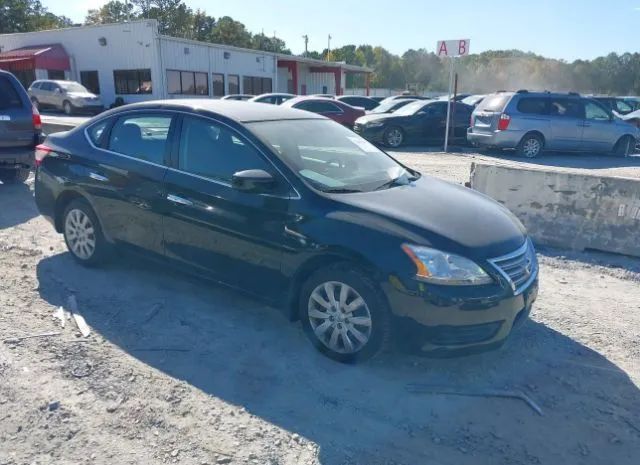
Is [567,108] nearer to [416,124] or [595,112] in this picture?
[595,112]

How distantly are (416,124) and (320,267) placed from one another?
13187mm

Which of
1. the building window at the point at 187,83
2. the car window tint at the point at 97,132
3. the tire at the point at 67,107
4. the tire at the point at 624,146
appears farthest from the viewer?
the building window at the point at 187,83

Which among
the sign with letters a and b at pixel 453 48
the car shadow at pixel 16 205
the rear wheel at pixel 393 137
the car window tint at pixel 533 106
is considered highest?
the sign with letters a and b at pixel 453 48

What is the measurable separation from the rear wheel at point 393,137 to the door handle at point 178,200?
12182 mm

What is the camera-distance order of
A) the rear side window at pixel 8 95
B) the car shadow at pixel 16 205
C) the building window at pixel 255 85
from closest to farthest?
the car shadow at pixel 16 205, the rear side window at pixel 8 95, the building window at pixel 255 85

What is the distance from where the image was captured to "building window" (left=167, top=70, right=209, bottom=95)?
105 feet

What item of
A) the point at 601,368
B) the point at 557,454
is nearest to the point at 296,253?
the point at 557,454

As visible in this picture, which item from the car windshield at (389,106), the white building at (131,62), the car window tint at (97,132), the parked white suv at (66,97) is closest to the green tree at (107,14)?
the white building at (131,62)

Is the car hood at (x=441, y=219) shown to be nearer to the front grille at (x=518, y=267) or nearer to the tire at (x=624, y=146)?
the front grille at (x=518, y=267)

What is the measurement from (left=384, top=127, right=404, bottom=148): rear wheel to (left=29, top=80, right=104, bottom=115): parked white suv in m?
18.9

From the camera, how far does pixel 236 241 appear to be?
386 centimetres

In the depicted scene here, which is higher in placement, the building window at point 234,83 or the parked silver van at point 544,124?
the building window at point 234,83

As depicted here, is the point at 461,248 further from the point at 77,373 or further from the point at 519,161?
the point at 519,161

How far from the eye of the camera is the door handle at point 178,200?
4.07 metres
